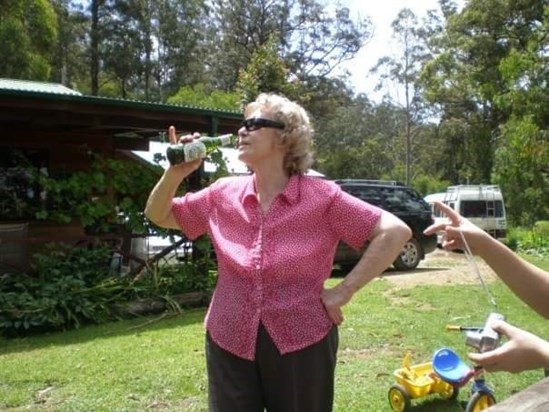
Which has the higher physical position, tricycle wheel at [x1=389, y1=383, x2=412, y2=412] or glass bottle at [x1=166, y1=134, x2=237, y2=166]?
glass bottle at [x1=166, y1=134, x2=237, y2=166]

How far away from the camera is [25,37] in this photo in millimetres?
21734

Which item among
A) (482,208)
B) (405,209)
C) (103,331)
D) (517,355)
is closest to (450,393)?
(517,355)

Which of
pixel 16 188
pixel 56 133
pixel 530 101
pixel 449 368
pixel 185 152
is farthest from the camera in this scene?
pixel 530 101

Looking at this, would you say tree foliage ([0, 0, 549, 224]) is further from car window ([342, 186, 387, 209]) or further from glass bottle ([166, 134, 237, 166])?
glass bottle ([166, 134, 237, 166])

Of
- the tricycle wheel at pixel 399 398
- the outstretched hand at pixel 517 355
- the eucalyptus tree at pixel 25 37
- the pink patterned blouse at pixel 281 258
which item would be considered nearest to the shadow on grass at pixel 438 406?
the tricycle wheel at pixel 399 398

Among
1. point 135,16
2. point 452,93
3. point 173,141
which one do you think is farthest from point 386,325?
point 135,16

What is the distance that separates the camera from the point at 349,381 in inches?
189

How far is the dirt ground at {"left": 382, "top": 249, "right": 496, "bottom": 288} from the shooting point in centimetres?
1065

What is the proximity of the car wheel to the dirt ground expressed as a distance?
0.15 m

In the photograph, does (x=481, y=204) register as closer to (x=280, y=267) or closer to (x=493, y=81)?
(x=493, y=81)

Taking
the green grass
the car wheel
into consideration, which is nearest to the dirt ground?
the car wheel

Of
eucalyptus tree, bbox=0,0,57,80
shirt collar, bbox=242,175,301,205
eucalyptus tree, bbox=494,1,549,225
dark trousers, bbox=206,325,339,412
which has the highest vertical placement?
eucalyptus tree, bbox=0,0,57,80

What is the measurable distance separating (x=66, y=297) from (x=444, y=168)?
3994 cm

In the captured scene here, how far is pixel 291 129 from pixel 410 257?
10.3m
